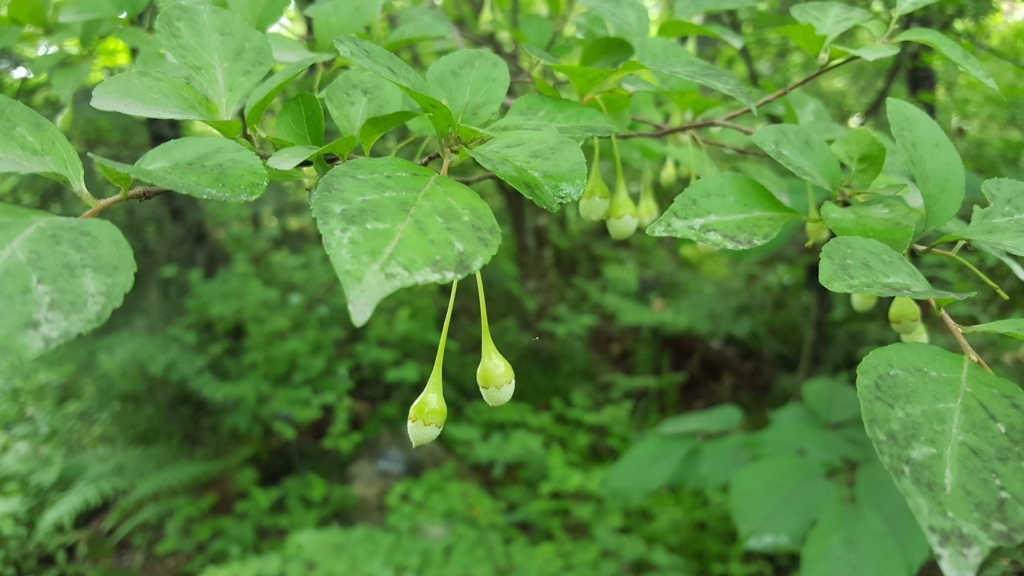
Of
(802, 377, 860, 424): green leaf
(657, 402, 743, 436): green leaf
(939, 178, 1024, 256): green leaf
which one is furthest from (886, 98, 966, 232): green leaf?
(657, 402, 743, 436): green leaf

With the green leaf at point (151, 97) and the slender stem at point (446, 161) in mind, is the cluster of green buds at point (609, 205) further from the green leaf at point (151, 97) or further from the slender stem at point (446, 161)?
the green leaf at point (151, 97)

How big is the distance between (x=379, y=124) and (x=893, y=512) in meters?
1.19

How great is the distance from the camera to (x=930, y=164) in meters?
0.44

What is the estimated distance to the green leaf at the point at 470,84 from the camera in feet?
1.39

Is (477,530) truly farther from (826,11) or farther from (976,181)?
(826,11)

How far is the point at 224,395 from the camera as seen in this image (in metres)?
1.91

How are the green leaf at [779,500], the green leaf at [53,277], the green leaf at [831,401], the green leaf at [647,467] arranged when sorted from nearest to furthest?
the green leaf at [53,277]
the green leaf at [779,500]
the green leaf at [831,401]
the green leaf at [647,467]

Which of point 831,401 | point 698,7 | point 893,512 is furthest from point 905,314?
point 831,401

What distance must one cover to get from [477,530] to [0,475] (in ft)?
4.87

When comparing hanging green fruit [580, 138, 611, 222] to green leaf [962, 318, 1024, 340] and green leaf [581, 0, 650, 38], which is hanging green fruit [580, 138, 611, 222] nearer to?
green leaf [581, 0, 650, 38]

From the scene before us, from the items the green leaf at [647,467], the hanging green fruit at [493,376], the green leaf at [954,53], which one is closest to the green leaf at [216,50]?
the hanging green fruit at [493,376]

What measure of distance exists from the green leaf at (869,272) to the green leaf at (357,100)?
→ 0.33m

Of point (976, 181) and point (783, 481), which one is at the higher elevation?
point (976, 181)

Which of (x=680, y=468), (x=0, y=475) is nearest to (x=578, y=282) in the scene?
(x=680, y=468)
